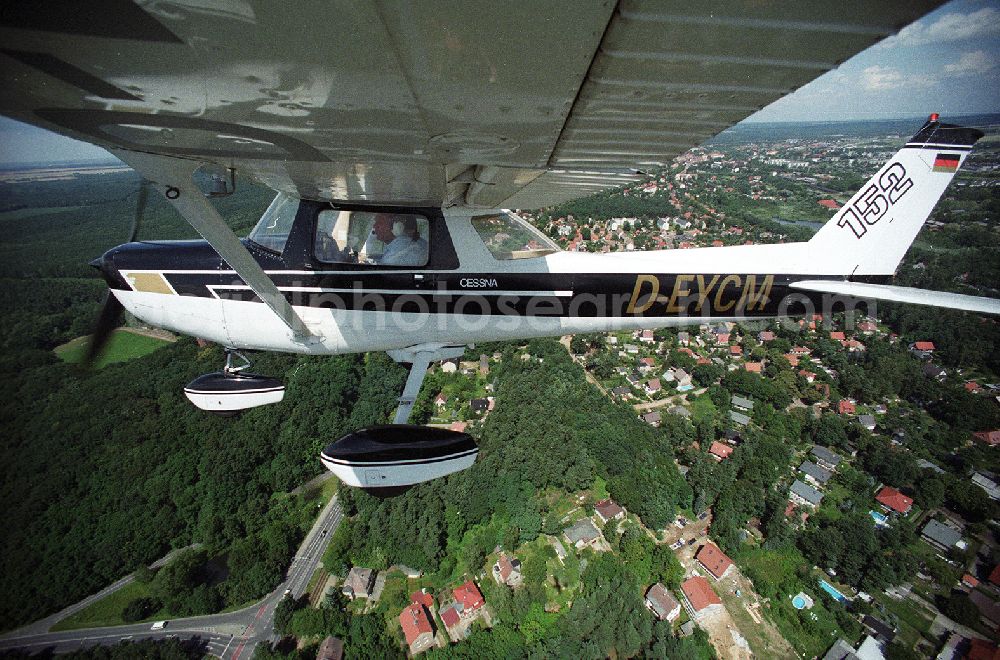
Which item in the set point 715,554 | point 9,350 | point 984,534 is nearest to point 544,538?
point 715,554

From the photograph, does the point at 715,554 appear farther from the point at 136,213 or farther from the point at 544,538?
the point at 136,213

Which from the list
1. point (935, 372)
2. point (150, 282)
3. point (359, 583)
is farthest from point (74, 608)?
point (935, 372)

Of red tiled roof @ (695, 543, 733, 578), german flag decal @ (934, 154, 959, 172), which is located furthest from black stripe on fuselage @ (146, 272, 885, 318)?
red tiled roof @ (695, 543, 733, 578)

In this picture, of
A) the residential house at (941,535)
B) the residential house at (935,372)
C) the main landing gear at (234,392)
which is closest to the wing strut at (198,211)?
the main landing gear at (234,392)

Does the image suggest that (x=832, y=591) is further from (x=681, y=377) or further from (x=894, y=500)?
(x=681, y=377)

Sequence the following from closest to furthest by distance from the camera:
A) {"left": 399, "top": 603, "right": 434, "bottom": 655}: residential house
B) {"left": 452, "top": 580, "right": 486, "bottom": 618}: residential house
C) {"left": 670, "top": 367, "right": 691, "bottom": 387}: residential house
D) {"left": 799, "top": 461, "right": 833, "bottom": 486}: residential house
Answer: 1. {"left": 399, "top": 603, "right": 434, "bottom": 655}: residential house
2. {"left": 452, "top": 580, "right": 486, "bottom": 618}: residential house
3. {"left": 799, "top": 461, "right": 833, "bottom": 486}: residential house
4. {"left": 670, "top": 367, "right": 691, "bottom": 387}: residential house

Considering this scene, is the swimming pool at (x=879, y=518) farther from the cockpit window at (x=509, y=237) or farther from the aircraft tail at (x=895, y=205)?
the cockpit window at (x=509, y=237)

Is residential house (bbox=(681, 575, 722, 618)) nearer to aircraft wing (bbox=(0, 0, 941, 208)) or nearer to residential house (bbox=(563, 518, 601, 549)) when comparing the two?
residential house (bbox=(563, 518, 601, 549))
